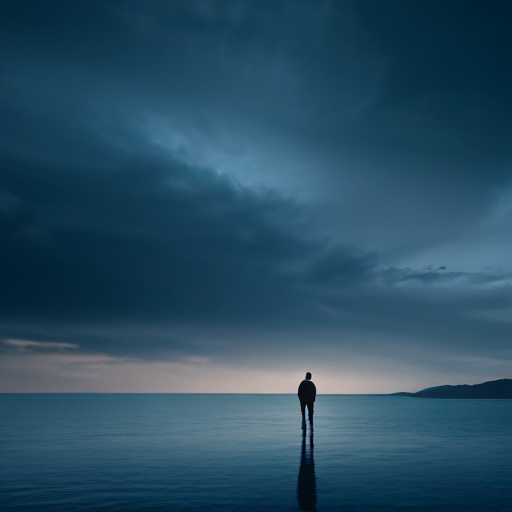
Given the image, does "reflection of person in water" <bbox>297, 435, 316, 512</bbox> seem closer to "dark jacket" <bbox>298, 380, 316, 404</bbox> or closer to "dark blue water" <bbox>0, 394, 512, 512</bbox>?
"dark blue water" <bbox>0, 394, 512, 512</bbox>

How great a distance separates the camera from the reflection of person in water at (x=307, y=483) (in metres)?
10.1

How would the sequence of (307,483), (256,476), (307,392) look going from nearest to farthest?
(307,483), (256,476), (307,392)

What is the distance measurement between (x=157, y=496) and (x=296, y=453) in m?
8.81

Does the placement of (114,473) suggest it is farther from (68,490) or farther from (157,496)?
(157,496)

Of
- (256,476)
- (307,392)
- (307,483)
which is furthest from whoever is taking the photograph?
(307,392)

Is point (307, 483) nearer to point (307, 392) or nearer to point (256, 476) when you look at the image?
point (256, 476)

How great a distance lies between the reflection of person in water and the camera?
10133 millimetres

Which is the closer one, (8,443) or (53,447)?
(53,447)

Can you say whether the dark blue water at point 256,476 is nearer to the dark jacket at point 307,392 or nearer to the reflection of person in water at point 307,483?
the reflection of person in water at point 307,483

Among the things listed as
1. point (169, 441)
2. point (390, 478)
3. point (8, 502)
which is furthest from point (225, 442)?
point (8, 502)

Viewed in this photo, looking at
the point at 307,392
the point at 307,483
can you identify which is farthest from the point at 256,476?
the point at 307,392

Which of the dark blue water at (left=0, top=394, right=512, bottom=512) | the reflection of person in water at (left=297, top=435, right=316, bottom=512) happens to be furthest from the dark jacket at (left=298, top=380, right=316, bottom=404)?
the reflection of person in water at (left=297, top=435, right=316, bottom=512)

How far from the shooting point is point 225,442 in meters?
23.2

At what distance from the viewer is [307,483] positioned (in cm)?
1240
